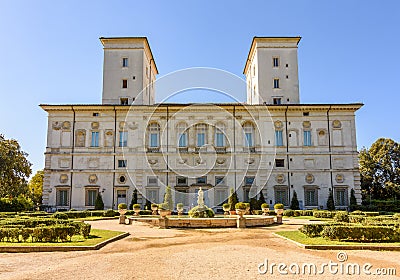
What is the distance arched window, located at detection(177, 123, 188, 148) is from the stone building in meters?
0.10

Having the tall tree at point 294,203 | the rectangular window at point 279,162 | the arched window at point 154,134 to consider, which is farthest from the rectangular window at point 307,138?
the arched window at point 154,134

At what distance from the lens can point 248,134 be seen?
41.0m

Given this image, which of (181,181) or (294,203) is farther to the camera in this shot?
(181,181)

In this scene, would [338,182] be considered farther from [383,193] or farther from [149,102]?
[149,102]

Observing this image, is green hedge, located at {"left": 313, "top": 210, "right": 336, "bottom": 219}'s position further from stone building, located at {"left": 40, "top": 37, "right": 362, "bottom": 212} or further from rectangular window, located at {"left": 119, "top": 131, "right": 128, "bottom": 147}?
rectangular window, located at {"left": 119, "top": 131, "right": 128, "bottom": 147}

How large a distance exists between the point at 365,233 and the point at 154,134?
29431mm

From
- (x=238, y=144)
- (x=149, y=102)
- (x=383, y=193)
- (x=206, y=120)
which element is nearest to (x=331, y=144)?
(x=238, y=144)

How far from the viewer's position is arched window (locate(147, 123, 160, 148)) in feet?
133

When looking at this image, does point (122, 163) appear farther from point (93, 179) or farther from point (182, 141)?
point (182, 141)

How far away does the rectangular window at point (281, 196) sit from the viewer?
1549 inches

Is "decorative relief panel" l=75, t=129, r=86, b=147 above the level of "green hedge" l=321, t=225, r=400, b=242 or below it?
above

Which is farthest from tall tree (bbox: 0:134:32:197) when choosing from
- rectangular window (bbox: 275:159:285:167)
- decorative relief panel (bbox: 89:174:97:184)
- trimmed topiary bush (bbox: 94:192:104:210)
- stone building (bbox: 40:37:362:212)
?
rectangular window (bbox: 275:159:285:167)

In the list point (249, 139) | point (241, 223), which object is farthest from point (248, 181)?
point (241, 223)

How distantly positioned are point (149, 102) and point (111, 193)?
13.2 metres
